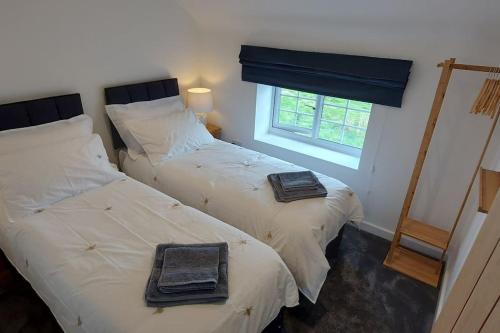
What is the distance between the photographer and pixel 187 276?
4.23ft

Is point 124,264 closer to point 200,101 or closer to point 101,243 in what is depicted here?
point 101,243

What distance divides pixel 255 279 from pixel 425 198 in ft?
5.59

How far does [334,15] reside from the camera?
2.23 m

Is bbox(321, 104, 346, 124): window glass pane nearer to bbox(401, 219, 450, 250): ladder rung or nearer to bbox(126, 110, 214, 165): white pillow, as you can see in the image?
bbox(401, 219, 450, 250): ladder rung

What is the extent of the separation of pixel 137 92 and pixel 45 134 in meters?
0.91

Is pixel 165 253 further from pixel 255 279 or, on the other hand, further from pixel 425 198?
pixel 425 198

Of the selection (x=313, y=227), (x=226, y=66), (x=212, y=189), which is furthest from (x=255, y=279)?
(x=226, y=66)

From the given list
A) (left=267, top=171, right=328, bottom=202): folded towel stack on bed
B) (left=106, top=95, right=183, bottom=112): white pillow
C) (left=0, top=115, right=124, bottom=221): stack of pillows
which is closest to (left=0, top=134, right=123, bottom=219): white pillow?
(left=0, top=115, right=124, bottom=221): stack of pillows

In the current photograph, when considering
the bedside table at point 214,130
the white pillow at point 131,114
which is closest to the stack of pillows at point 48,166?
the white pillow at point 131,114

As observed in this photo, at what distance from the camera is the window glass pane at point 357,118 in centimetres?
267

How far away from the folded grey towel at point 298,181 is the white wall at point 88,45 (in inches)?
64.1

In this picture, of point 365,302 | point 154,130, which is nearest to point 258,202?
point 365,302

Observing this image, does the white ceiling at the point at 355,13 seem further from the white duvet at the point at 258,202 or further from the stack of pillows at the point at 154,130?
the white duvet at the point at 258,202

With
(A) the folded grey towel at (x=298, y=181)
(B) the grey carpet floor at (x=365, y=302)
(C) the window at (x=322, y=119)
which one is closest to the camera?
(B) the grey carpet floor at (x=365, y=302)
